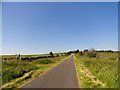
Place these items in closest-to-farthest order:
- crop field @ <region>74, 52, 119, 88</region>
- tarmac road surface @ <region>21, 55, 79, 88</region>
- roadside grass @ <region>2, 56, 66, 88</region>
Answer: crop field @ <region>74, 52, 119, 88</region> < tarmac road surface @ <region>21, 55, 79, 88</region> < roadside grass @ <region>2, 56, 66, 88</region>

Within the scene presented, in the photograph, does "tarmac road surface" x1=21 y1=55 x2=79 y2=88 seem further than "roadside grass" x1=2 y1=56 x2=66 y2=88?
No

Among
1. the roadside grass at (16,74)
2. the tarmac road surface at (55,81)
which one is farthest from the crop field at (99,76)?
the roadside grass at (16,74)

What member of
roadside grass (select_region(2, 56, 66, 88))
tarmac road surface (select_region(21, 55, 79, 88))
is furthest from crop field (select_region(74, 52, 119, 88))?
roadside grass (select_region(2, 56, 66, 88))

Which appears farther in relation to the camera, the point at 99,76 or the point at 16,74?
the point at 16,74

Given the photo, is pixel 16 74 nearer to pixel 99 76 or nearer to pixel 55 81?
pixel 55 81

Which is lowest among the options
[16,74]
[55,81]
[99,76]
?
[16,74]

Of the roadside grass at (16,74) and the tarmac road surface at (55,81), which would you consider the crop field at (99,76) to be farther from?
the roadside grass at (16,74)

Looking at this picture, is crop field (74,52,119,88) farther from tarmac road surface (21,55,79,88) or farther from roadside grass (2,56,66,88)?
roadside grass (2,56,66,88)

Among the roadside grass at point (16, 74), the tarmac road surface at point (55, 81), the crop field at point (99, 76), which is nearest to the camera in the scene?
the crop field at point (99, 76)

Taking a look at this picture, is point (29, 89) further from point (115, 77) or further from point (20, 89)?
point (115, 77)

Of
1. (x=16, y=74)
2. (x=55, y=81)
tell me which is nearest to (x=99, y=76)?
(x=55, y=81)

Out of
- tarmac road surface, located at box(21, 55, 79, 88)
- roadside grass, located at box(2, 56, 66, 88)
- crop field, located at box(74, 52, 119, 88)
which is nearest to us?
crop field, located at box(74, 52, 119, 88)

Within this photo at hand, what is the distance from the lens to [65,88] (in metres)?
12.0

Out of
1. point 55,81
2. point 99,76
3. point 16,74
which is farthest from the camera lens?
point 16,74
